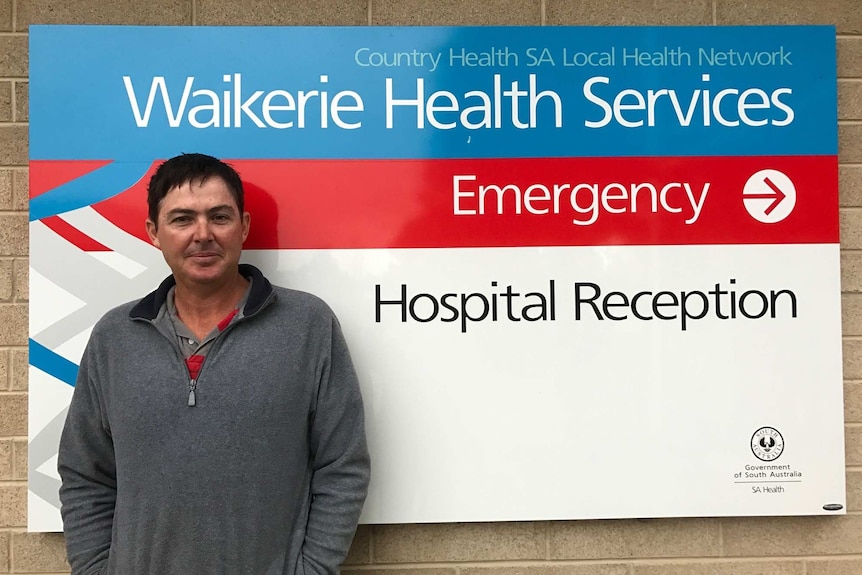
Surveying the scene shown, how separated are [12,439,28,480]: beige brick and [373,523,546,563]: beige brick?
3.64ft

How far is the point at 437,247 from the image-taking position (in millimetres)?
2404

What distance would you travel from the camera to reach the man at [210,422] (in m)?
1.90

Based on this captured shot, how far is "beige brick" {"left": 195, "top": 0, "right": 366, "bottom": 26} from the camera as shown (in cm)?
243

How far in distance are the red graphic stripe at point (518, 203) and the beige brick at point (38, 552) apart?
989 millimetres

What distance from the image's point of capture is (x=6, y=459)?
7.84 ft

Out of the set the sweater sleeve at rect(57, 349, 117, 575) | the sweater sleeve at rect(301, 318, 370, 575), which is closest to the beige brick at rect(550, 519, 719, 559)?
the sweater sleeve at rect(301, 318, 370, 575)

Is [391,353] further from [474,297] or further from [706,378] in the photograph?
[706,378]

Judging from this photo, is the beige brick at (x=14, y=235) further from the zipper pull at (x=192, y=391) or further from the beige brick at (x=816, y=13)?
the beige brick at (x=816, y=13)

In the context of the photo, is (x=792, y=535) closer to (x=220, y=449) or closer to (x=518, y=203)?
(x=518, y=203)

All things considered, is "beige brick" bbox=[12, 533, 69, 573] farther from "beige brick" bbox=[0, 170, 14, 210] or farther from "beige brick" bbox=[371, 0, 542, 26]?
"beige brick" bbox=[371, 0, 542, 26]

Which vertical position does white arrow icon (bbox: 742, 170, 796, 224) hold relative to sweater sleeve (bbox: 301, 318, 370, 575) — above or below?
above

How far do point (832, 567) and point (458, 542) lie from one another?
4.05ft

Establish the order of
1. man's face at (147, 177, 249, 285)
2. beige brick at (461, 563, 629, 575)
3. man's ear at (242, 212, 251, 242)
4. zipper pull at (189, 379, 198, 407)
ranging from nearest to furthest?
zipper pull at (189, 379, 198, 407)
man's face at (147, 177, 249, 285)
man's ear at (242, 212, 251, 242)
beige brick at (461, 563, 629, 575)

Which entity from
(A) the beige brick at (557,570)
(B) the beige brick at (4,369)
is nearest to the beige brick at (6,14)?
(B) the beige brick at (4,369)
